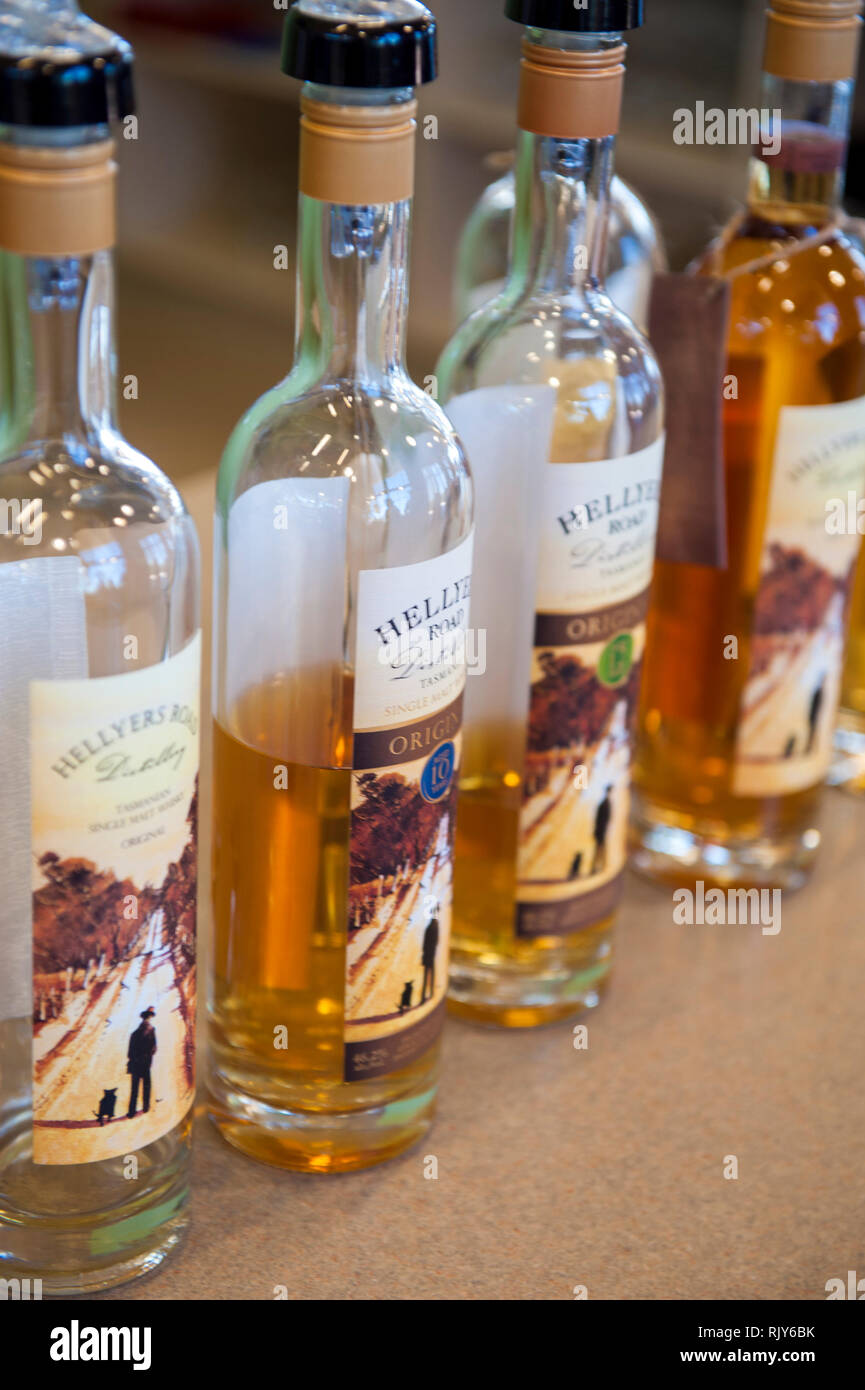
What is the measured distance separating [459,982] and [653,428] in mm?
288

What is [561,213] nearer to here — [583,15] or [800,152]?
[583,15]

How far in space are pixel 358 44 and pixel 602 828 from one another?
1.29 ft

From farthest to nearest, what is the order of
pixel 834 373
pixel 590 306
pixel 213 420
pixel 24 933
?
pixel 213 420 → pixel 834 373 → pixel 590 306 → pixel 24 933

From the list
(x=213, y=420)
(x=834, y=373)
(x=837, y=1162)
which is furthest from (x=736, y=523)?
(x=213, y=420)

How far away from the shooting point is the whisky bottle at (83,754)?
1.73 feet

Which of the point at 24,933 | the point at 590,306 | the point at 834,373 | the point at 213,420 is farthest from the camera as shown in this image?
the point at 213,420

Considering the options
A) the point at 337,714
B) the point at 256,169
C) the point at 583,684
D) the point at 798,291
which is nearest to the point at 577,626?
the point at 583,684

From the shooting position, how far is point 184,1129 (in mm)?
647

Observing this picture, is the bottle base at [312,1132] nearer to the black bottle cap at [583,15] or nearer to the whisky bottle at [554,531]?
the whisky bottle at [554,531]

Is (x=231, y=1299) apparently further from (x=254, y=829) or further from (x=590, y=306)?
(x=590, y=306)

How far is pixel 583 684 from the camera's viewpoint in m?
0.76

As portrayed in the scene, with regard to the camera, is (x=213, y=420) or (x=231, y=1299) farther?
(x=213, y=420)

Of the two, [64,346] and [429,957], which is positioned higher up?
[64,346]

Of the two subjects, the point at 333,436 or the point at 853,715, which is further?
the point at 853,715
